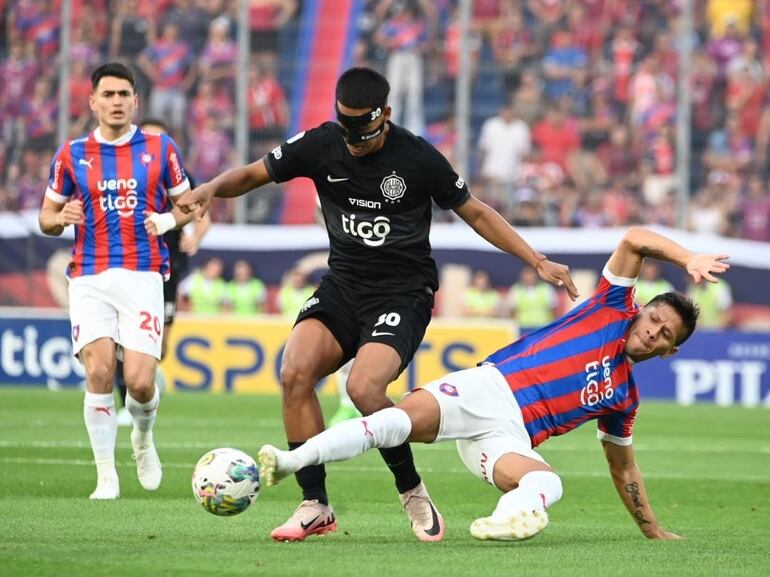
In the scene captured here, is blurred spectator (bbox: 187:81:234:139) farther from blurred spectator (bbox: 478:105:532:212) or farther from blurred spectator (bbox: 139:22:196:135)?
blurred spectator (bbox: 478:105:532:212)

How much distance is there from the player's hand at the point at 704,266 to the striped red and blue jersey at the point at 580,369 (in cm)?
61

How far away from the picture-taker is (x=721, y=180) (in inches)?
810

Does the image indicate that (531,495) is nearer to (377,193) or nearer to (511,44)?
(377,193)

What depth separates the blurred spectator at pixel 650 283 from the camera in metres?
20.1

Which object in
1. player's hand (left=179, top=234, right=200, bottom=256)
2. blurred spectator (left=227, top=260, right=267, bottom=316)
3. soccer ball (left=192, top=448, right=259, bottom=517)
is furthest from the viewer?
blurred spectator (left=227, top=260, right=267, bottom=316)

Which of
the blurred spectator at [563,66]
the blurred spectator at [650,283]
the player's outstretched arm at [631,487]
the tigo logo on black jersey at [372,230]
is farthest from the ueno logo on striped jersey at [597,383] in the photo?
the blurred spectator at [563,66]

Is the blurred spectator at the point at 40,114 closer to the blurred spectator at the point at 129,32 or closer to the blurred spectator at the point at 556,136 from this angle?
the blurred spectator at the point at 129,32

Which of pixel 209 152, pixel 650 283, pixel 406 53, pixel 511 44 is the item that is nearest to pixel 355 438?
pixel 650 283

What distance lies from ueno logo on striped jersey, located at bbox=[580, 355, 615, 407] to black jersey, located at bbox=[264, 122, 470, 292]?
986 mm

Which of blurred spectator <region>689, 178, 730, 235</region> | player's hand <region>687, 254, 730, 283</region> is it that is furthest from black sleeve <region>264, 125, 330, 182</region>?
blurred spectator <region>689, 178, 730, 235</region>

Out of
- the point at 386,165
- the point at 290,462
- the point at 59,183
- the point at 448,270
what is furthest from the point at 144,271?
the point at 448,270

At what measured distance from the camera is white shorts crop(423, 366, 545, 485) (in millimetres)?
7000

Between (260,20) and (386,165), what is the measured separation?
13956 millimetres

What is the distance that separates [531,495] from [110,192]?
3.77 metres
